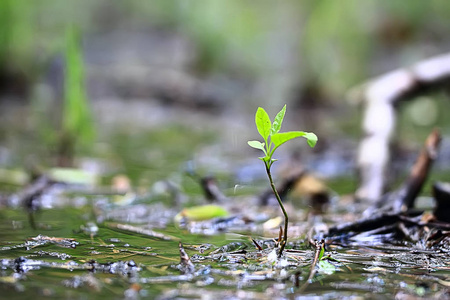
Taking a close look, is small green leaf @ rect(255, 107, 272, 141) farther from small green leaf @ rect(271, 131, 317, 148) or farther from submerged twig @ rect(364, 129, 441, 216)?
submerged twig @ rect(364, 129, 441, 216)

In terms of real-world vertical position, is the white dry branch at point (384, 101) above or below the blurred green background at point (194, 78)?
below

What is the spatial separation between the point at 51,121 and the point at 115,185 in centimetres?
98

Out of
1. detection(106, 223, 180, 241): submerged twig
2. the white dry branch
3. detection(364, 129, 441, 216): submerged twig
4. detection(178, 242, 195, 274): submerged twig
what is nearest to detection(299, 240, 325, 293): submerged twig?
detection(178, 242, 195, 274): submerged twig

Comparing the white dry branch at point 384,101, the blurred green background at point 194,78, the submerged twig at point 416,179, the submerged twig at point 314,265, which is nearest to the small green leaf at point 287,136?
the submerged twig at point 314,265

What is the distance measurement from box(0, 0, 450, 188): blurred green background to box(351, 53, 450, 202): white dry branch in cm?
13

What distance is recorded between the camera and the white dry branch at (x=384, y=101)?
7.52 ft

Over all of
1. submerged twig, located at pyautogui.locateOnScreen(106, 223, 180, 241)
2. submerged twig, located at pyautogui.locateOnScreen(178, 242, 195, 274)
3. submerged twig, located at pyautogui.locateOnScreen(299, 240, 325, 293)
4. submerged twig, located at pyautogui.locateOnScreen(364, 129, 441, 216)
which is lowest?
→ submerged twig, located at pyautogui.locateOnScreen(299, 240, 325, 293)

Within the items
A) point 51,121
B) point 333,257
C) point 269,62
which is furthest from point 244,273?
point 269,62

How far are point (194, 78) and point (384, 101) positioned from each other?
23.2 ft

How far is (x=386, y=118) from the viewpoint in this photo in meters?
2.56

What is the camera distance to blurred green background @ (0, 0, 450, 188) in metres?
3.35

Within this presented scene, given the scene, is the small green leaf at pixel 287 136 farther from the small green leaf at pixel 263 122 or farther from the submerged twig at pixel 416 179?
the submerged twig at pixel 416 179

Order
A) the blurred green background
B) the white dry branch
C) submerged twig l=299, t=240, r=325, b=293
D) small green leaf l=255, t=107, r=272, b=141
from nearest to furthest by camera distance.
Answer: submerged twig l=299, t=240, r=325, b=293 < small green leaf l=255, t=107, r=272, b=141 < the white dry branch < the blurred green background

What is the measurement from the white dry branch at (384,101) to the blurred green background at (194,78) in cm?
13
